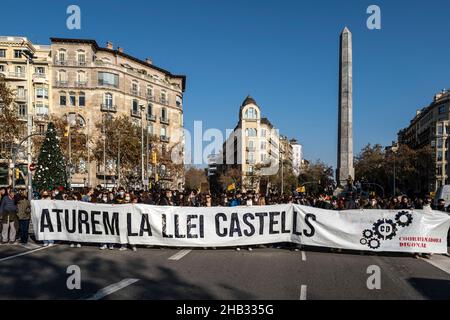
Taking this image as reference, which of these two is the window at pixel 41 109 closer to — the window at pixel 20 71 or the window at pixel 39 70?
the window at pixel 39 70

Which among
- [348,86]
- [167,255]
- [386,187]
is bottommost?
[386,187]

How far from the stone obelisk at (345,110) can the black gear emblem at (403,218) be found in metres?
20.7

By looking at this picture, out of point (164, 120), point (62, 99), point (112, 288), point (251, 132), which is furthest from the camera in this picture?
point (251, 132)

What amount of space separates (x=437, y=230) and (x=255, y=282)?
21.1 feet

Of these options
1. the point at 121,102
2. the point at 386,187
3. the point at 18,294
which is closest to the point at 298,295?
the point at 18,294

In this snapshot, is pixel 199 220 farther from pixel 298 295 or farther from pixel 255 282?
pixel 298 295

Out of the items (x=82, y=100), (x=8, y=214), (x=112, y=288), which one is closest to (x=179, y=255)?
(x=112, y=288)

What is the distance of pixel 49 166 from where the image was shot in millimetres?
42219

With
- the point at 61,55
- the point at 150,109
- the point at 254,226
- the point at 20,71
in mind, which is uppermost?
the point at 61,55

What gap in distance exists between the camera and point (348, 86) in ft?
104

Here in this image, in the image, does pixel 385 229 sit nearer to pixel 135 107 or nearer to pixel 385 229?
pixel 385 229

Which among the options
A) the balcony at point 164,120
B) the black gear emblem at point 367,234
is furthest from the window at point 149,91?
the black gear emblem at point 367,234

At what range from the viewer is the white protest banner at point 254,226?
12016 millimetres

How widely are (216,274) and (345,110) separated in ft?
83.5
